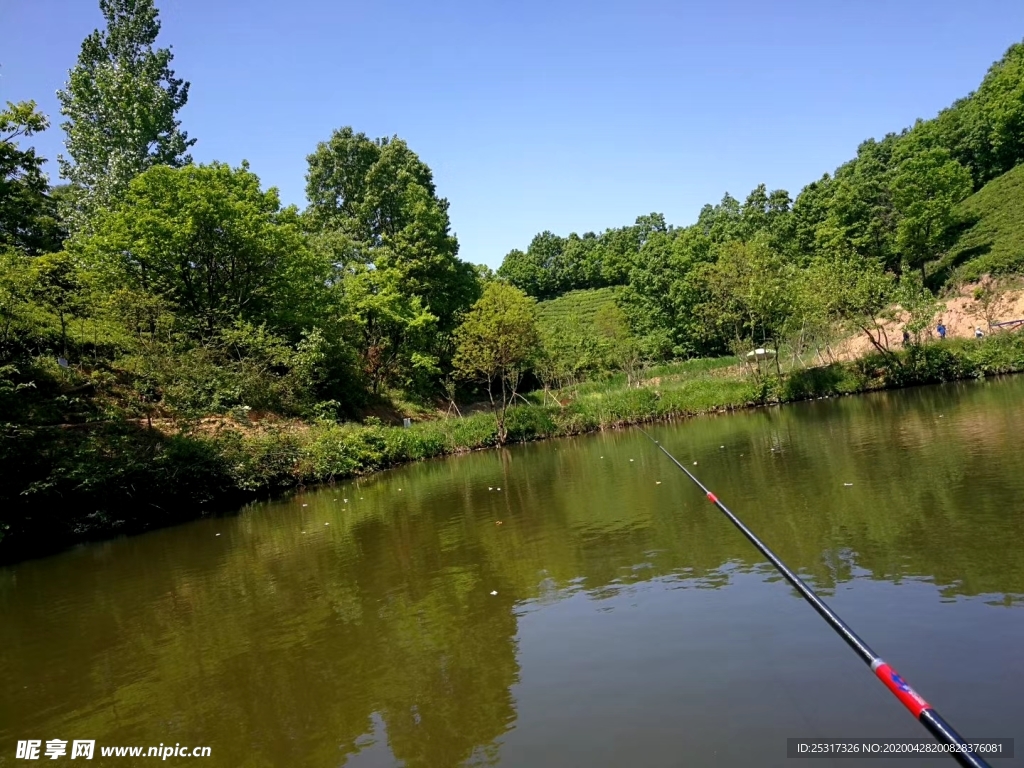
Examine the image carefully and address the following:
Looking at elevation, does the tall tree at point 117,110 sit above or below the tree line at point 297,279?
above

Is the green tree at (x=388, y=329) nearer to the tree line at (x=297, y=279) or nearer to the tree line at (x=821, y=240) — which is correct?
the tree line at (x=297, y=279)

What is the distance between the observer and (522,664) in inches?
216

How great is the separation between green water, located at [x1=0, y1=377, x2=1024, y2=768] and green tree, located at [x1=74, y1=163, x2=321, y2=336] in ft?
55.3

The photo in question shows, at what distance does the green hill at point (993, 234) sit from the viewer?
37.8 metres

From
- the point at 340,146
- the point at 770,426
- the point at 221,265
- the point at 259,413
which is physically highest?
the point at 340,146

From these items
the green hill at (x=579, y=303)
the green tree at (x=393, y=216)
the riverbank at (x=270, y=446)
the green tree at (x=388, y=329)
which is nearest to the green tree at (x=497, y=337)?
the riverbank at (x=270, y=446)

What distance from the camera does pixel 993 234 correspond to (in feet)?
140

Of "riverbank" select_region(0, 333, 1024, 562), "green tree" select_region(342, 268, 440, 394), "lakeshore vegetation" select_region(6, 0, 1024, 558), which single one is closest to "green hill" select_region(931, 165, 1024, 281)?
"lakeshore vegetation" select_region(6, 0, 1024, 558)

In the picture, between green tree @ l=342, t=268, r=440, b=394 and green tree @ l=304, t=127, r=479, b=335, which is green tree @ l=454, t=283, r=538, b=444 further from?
green tree @ l=304, t=127, r=479, b=335

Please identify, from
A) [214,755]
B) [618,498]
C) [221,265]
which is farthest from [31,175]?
[214,755]

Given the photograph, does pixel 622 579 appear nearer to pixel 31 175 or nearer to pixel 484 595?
pixel 484 595

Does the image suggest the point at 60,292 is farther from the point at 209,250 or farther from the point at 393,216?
the point at 393,216

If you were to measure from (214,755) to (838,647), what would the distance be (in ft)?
15.1

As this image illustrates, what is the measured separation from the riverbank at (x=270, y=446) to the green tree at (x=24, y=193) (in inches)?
270
